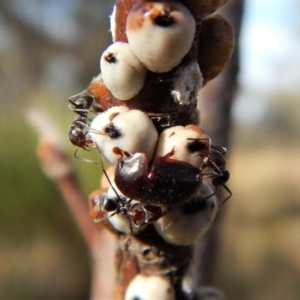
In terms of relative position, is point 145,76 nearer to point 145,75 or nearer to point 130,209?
point 145,75

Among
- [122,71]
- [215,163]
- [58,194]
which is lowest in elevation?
[58,194]

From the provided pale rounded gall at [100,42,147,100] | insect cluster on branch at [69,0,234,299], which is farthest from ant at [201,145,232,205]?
pale rounded gall at [100,42,147,100]

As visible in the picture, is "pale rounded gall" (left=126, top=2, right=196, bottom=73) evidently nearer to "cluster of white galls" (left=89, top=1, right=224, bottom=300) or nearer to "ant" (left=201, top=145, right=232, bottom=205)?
"cluster of white galls" (left=89, top=1, right=224, bottom=300)

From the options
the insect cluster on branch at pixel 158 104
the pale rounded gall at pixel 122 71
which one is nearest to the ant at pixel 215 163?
the insect cluster on branch at pixel 158 104

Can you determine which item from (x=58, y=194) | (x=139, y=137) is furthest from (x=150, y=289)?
(x=58, y=194)

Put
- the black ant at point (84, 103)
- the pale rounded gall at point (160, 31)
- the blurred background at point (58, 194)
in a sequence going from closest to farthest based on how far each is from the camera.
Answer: the pale rounded gall at point (160, 31)
the black ant at point (84, 103)
the blurred background at point (58, 194)

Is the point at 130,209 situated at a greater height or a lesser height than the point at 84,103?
lesser

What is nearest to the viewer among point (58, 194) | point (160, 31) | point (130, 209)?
point (160, 31)

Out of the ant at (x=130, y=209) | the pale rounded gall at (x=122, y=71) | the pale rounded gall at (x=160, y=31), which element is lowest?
the ant at (x=130, y=209)

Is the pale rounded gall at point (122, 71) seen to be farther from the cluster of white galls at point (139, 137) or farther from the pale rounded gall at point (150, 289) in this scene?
the pale rounded gall at point (150, 289)

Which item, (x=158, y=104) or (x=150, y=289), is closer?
(x=158, y=104)
